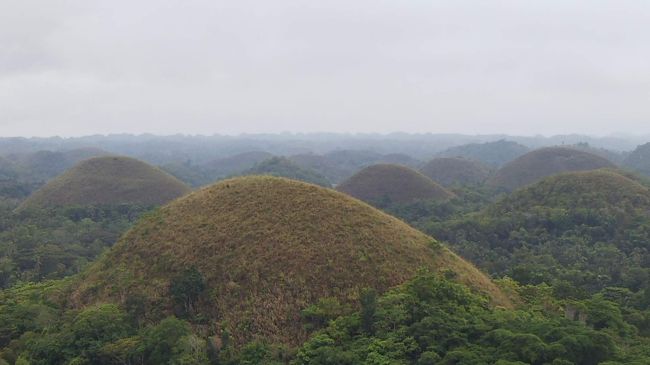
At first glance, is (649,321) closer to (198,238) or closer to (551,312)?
(551,312)

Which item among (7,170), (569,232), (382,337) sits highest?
(382,337)

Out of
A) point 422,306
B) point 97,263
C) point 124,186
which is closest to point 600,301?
point 422,306

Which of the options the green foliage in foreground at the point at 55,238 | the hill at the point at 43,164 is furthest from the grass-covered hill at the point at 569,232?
the hill at the point at 43,164

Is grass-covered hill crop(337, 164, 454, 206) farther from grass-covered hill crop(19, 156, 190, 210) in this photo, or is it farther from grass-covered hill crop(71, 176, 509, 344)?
grass-covered hill crop(71, 176, 509, 344)

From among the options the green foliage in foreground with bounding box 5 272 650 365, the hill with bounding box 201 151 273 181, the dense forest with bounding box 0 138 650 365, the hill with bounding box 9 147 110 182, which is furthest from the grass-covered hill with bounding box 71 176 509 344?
the hill with bounding box 201 151 273 181

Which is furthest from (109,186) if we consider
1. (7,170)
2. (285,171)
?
(7,170)

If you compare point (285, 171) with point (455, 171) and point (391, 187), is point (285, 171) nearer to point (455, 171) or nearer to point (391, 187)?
point (455, 171)

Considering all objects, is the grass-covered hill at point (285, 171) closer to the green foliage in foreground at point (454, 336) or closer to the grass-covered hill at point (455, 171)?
the grass-covered hill at point (455, 171)
